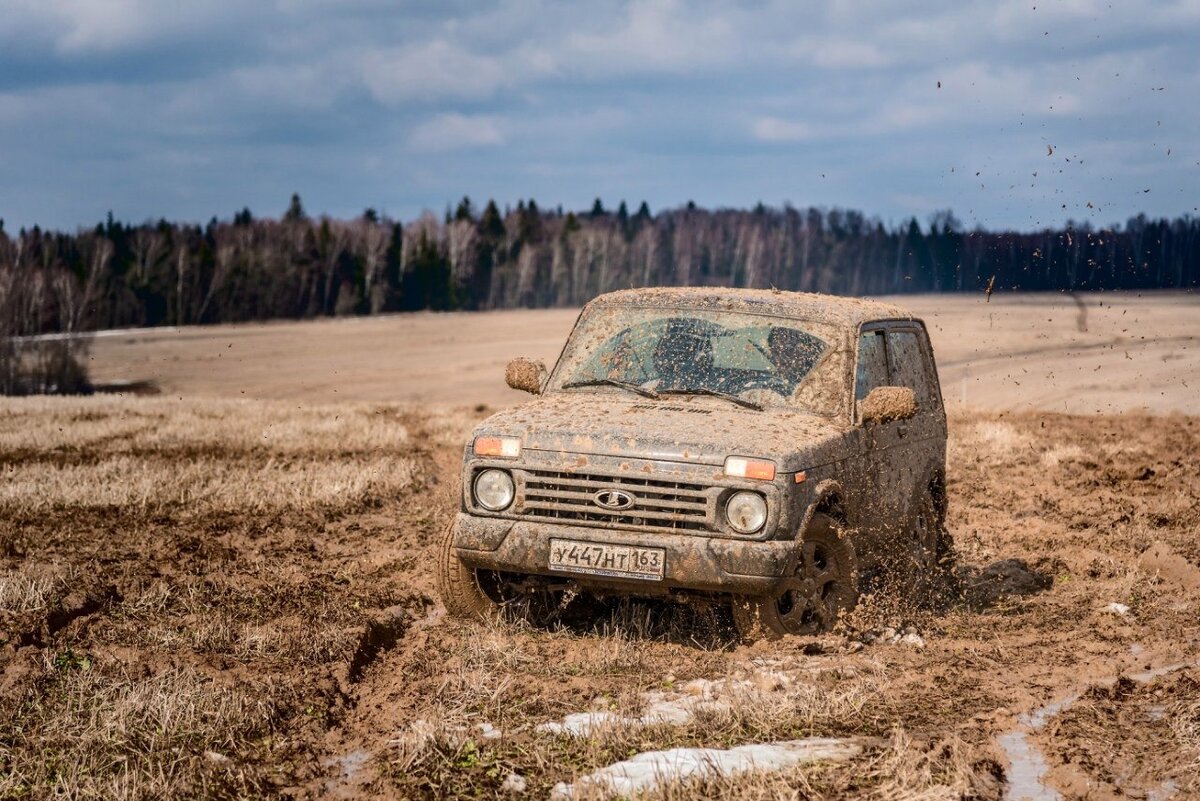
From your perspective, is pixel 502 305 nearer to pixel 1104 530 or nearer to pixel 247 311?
pixel 247 311

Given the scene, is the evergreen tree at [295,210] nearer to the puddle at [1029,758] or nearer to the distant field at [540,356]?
the distant field at [540,356]

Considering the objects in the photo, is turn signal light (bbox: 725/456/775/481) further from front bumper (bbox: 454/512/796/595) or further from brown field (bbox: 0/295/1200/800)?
brown field (bbox: 0/295/1200/800)

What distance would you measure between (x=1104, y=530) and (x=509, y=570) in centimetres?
655

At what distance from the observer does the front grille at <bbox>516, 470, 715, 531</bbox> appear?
682 cm

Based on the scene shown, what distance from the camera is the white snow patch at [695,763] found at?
476 centimetres

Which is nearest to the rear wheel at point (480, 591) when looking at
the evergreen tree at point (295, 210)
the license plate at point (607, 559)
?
the license plate at point (607, 559)

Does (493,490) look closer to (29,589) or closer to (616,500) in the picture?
(616,500)

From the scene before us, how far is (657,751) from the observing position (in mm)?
5199

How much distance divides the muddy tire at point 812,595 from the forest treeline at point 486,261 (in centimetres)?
6382

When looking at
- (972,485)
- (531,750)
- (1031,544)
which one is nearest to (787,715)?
(531,750)

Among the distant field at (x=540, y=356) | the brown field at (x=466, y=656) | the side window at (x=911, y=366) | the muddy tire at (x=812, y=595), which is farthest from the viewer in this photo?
the distant field at (x=540, y=356)

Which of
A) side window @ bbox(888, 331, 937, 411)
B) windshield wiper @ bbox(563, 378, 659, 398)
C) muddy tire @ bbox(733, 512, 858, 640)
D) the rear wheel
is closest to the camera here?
muddy tire @ bbox(733, 512, 858, 640)

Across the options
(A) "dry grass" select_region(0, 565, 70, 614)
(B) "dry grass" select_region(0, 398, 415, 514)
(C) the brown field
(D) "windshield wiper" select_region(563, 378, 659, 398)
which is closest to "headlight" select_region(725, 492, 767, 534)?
(C) the brown field

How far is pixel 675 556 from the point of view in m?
6.79
